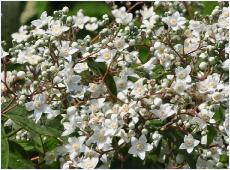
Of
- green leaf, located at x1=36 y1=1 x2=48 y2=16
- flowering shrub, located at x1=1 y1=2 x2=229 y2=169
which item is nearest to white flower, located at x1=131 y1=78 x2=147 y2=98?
flowering shrub, located at x1=1 y1=2 x2=229 y2=169

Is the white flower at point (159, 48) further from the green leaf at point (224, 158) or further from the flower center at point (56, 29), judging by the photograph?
the green leaf at point (224, 158)

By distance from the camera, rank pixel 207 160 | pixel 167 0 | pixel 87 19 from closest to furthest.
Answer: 1. pixel 207 160
2. pixel 87 19
3. pixel 167 0

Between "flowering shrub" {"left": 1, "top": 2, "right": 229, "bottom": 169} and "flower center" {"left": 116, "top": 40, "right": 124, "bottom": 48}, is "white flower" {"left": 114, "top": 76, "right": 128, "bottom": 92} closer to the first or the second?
"flowering shrub" {"left": 1, "top": 2, "right": 229, "bottom": 169}

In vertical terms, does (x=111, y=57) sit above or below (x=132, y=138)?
above

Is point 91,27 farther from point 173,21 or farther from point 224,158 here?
point 224,158

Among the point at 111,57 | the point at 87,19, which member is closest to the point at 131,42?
the point at 111,57

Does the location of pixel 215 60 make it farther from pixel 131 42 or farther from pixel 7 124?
pixel 7 124
